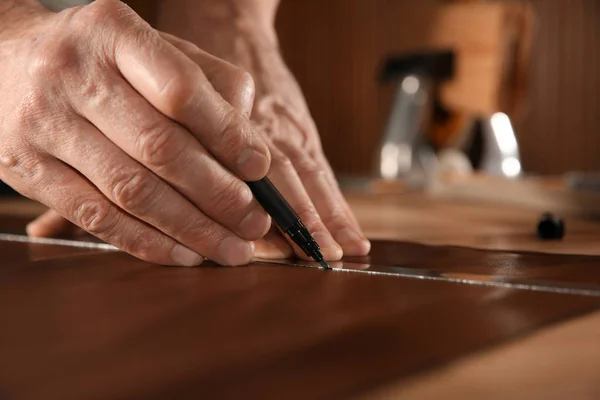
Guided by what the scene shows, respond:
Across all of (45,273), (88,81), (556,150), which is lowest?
(45,273)

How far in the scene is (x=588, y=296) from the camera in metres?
0.35

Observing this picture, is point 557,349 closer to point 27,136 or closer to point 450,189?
point 27,136

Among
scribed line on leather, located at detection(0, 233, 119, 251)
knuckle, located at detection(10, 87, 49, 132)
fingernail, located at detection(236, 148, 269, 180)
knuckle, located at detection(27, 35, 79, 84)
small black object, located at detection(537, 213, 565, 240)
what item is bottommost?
scribed line on leather, located at detection(0, 233, 119, 251)

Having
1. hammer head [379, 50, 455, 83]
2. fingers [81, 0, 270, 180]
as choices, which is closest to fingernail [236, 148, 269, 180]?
fingers [81, 0, 270, 180]

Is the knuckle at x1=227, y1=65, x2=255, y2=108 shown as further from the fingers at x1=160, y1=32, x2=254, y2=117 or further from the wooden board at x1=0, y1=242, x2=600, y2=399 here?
the wooden board at x1=0, y1=242, x2=600, y2=399

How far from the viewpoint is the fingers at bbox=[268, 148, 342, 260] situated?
1.79ft

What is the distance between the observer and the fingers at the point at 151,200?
0.50 metres

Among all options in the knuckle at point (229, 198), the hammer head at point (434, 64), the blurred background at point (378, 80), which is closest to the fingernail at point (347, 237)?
the knuckle at point (229, 198)

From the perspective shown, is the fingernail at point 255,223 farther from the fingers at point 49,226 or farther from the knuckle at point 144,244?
the fingers at point 49,226

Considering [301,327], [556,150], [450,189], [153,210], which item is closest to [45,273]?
[153,210]

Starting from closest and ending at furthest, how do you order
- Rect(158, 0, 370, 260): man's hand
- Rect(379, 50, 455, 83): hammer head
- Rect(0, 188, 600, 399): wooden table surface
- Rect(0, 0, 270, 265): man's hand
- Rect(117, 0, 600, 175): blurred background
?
Rect(0, 188, 600, 399): wooden table surface < Rect(0, 0, 270, 265): man's hand < Rect(158, 0, 370, 260): man's hand < Rect(379, 50, 455, 83): hammer head < Rect(117, 0, 600, 175): blurred background

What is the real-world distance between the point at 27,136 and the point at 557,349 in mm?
408

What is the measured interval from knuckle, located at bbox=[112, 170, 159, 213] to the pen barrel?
0.07 m

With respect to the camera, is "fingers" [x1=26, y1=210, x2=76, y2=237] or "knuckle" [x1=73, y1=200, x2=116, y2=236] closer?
"knuckle" [x1=73, y1=200, x2=116, y2=236]
